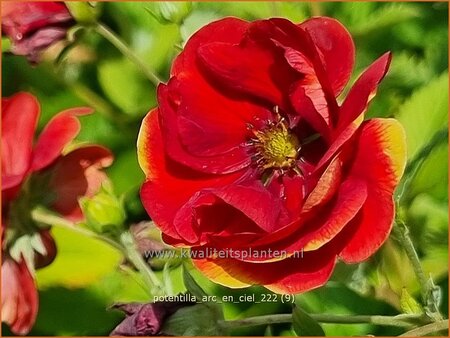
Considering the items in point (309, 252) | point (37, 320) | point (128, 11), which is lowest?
point (37, 320)

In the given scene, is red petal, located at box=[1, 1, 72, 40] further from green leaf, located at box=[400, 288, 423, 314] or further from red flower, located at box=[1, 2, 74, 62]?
green leaf, located at box=[400, 288, 423, 314]

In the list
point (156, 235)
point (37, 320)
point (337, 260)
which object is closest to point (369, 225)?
point (337, 260)

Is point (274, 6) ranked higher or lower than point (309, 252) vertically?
higher

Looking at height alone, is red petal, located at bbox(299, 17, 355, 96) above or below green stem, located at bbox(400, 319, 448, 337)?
above

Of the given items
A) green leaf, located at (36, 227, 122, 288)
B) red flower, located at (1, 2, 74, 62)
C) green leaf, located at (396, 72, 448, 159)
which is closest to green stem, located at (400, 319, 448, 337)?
green leaf, located at (396, 72, 448, 159)

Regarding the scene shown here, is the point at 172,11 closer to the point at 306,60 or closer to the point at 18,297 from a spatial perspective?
the point at 306,60

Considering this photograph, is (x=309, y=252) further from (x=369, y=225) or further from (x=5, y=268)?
(x=5, y=268)
